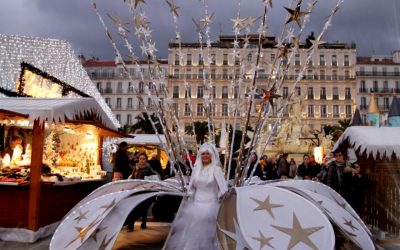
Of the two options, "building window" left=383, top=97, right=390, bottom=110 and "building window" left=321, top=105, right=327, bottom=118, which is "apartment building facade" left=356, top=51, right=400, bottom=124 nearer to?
"building window" left=383, top=97, right=390, bottom=110

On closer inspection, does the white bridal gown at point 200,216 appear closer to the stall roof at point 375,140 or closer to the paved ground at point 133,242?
the paved ground at point 133,242

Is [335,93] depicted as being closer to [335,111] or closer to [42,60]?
[335,111]

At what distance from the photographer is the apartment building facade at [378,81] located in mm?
55656

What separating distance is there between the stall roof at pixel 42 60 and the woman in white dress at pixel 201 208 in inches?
204

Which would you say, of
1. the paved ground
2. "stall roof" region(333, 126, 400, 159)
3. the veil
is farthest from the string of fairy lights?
"stall roof" region(333, 126, 400, 159)

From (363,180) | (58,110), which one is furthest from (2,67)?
(363,180)

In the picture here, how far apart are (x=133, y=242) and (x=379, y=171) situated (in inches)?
246

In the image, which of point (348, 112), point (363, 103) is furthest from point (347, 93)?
point (348, 112)

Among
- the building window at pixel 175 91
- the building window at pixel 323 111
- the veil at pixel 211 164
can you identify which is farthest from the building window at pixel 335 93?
the veil at pixel 211 164

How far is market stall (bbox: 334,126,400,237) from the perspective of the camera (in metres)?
7.11

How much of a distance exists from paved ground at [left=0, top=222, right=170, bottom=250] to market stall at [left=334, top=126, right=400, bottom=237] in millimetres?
3970

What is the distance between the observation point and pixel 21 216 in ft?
20.7

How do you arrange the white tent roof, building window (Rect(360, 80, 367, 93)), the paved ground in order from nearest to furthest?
the paved ground
the white tent roof
building window (Rect(360, 80, 367, 93))

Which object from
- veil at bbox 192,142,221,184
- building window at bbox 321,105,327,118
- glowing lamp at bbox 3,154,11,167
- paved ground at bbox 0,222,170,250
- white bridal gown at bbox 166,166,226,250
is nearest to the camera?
white bridal gown at bbox 166,166,226,250
